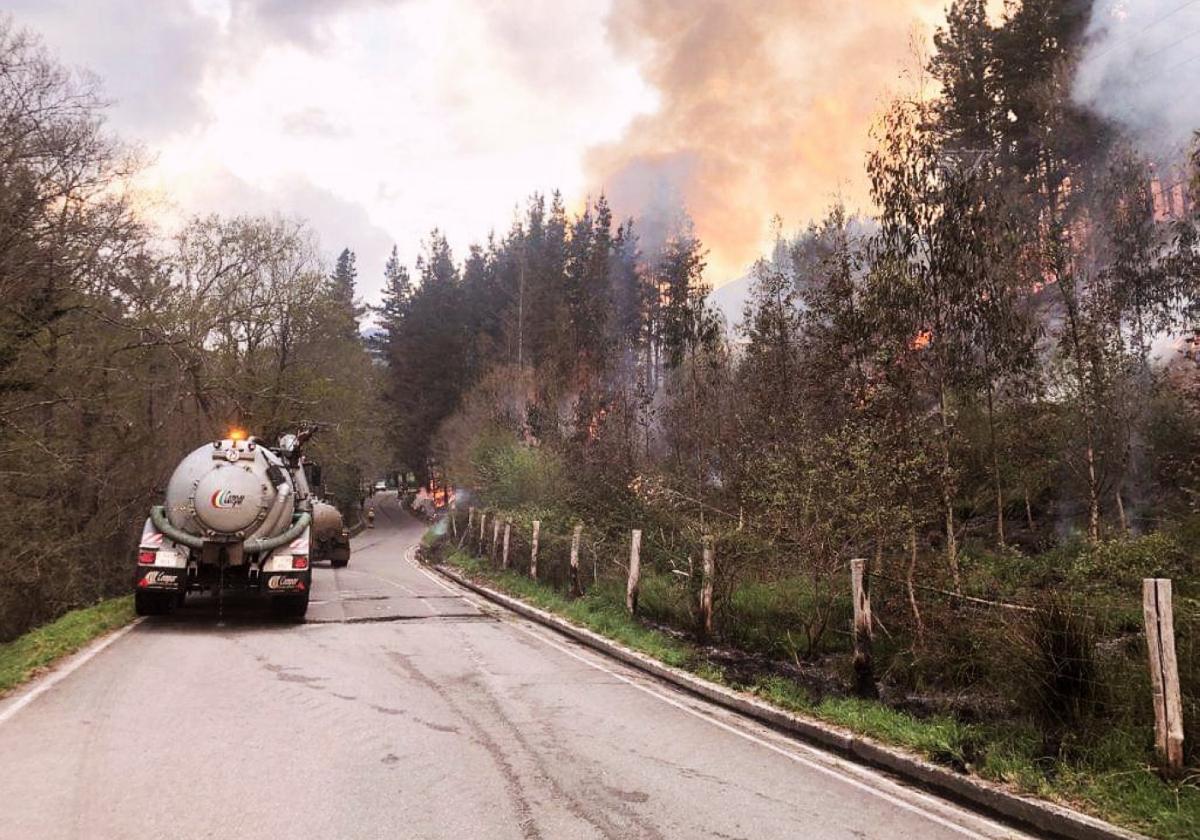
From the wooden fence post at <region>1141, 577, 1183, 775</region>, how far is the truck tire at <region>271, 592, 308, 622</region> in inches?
441

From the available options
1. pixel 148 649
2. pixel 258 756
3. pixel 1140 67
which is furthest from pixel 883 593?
pixel 1140 67

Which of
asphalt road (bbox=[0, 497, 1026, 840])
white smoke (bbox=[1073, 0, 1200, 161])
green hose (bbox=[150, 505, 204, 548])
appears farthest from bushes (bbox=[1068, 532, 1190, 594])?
white smoke (bbox=[1073, 0, 1200, 161])

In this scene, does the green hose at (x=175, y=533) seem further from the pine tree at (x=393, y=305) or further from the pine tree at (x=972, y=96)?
the pine tree at (x=393, y=305)

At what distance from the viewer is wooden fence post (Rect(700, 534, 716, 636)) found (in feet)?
33.8

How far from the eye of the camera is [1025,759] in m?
5.44

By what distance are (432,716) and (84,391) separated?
1301 cm

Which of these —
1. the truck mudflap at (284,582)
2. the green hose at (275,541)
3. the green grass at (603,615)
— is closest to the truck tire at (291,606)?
the truck mudflap at (284,582)

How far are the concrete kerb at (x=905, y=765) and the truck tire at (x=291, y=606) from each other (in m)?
5.51

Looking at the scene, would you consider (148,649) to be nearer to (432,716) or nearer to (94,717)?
(94,717)

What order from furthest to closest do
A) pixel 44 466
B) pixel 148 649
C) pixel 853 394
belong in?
pixel 44 466 → pixel 853 394 → pixel 148 649

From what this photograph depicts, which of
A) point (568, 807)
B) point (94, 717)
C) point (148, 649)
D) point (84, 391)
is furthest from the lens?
point (84, 391)

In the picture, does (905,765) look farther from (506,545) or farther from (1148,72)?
(1148,72)

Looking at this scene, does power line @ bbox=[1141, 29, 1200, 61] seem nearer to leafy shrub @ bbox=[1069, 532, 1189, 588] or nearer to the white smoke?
the white smoke

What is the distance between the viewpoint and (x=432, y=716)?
6762 millimetres
